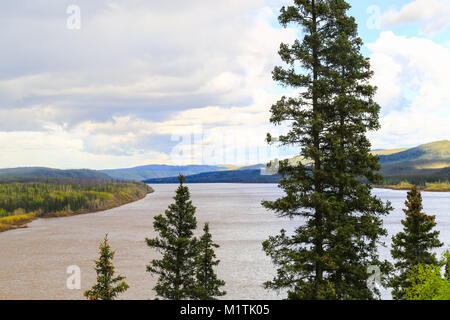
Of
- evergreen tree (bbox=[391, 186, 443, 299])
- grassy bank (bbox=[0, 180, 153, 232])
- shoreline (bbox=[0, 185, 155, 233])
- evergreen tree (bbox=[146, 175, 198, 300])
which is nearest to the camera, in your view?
evergreen tree (bbox=[146, 175, 198, 300])

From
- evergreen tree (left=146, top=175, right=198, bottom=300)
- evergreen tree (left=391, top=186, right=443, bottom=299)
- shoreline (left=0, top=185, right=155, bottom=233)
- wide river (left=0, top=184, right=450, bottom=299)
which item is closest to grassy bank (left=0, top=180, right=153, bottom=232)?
shoreline (left=0, top=185, right=155, bottom=233)

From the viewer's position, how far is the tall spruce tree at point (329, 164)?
69.1ft

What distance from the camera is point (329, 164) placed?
21.9 metres

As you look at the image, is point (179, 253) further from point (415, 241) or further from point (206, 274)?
point (415, 241)

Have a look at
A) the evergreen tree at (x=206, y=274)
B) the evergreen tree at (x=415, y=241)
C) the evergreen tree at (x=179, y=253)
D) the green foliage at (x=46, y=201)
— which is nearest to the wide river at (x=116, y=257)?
the evergreen tree at (x=206, y=274)

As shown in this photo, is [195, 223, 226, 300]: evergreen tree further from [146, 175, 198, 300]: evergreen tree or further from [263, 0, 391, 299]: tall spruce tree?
[263, 0, 391, 299]: tall spruce tree

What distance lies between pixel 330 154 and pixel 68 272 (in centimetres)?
4777

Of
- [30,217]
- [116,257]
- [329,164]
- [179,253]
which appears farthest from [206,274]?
[30,217]

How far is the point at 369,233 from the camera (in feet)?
69.9

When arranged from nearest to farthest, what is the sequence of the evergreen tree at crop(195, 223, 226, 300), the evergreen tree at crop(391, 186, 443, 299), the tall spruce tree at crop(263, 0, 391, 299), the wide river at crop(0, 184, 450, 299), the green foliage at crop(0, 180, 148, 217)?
the tall spruce tree at crop(263, 0, 391, 299), the evergreen tree at crop(195, 223, 226, 300), the evergreen tree at crop(391, 186, 443, 299), the wide river at crop(0, 184, 450, 299), the green foliage at crop(0, 180, 148, 217)

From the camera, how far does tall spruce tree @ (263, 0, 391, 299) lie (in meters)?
21.1
